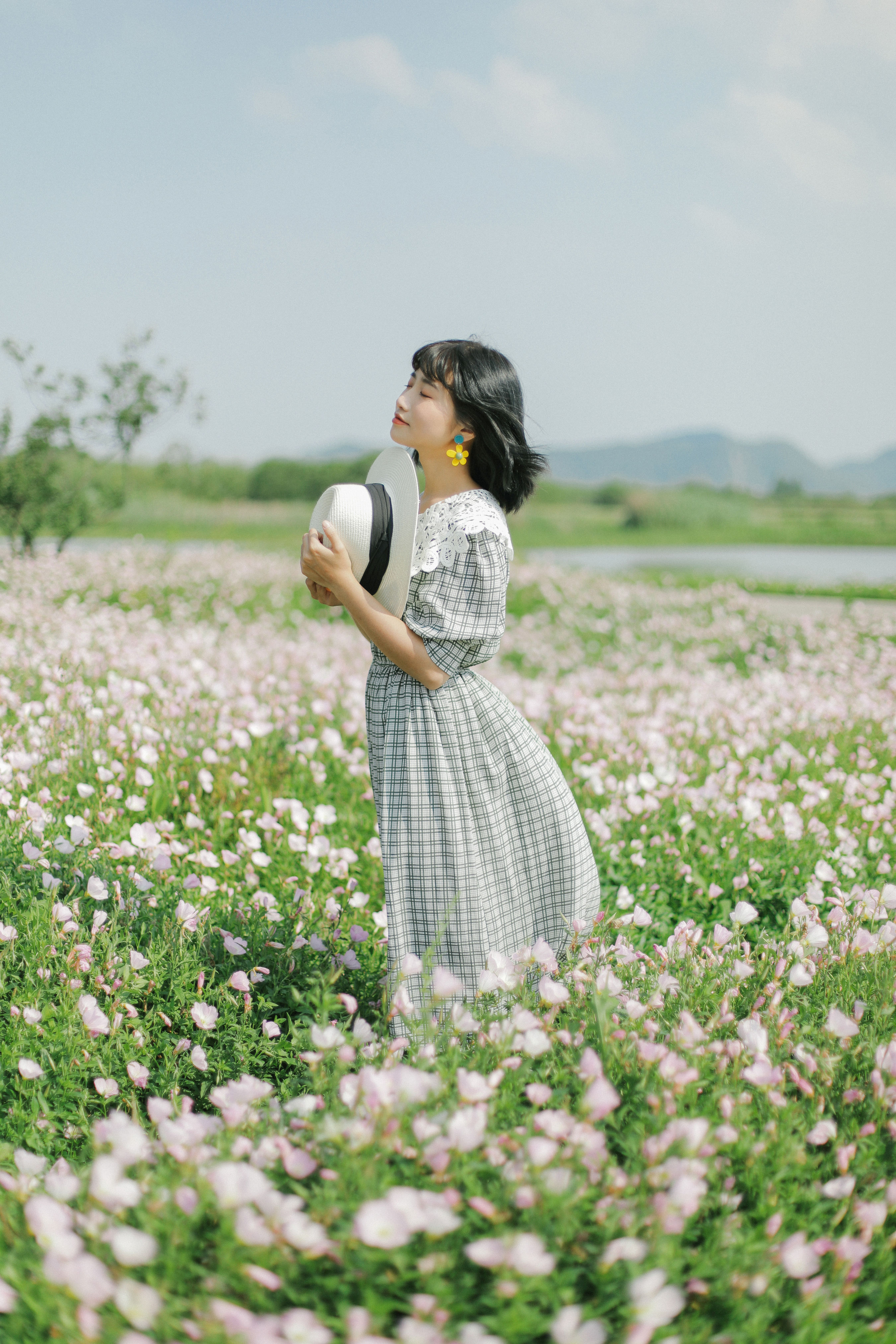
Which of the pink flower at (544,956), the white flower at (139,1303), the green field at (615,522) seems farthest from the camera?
the green field at (615,522)

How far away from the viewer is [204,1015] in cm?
235

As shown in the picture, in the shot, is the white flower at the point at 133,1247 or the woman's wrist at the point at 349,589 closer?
the white flower at the point at 133,1247

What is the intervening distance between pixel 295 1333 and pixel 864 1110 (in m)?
1.18

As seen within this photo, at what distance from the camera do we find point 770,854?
12.2ft

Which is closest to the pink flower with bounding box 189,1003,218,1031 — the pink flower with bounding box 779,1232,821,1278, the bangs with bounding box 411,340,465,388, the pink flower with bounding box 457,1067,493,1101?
the pink flower with bounding box 457,1067,493,1101

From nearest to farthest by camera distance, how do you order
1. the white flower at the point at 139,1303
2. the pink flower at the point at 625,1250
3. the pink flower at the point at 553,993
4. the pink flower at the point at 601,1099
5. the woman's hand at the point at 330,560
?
the white flower at the point at 139,1303
the pink flower at the point at 625,1250
the pink flower at the point at 601,1099
the pink flower at the point at 553,993
the woman's hand at the point at 330,560

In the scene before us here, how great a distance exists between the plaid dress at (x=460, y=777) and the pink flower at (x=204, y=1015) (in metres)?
0.48

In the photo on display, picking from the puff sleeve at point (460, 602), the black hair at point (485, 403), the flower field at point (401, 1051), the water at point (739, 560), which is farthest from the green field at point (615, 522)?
the puff sleeve at point (460, 602)

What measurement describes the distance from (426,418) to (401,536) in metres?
0.35

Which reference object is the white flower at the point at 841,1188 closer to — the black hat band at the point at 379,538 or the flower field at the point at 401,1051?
the flower field at the point at 401,1051

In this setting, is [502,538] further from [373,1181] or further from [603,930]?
[373,1181]

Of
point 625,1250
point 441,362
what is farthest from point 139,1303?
point 441,362

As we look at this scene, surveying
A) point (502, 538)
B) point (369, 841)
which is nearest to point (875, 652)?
point (369, 841)

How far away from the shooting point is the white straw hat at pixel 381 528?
234cm
